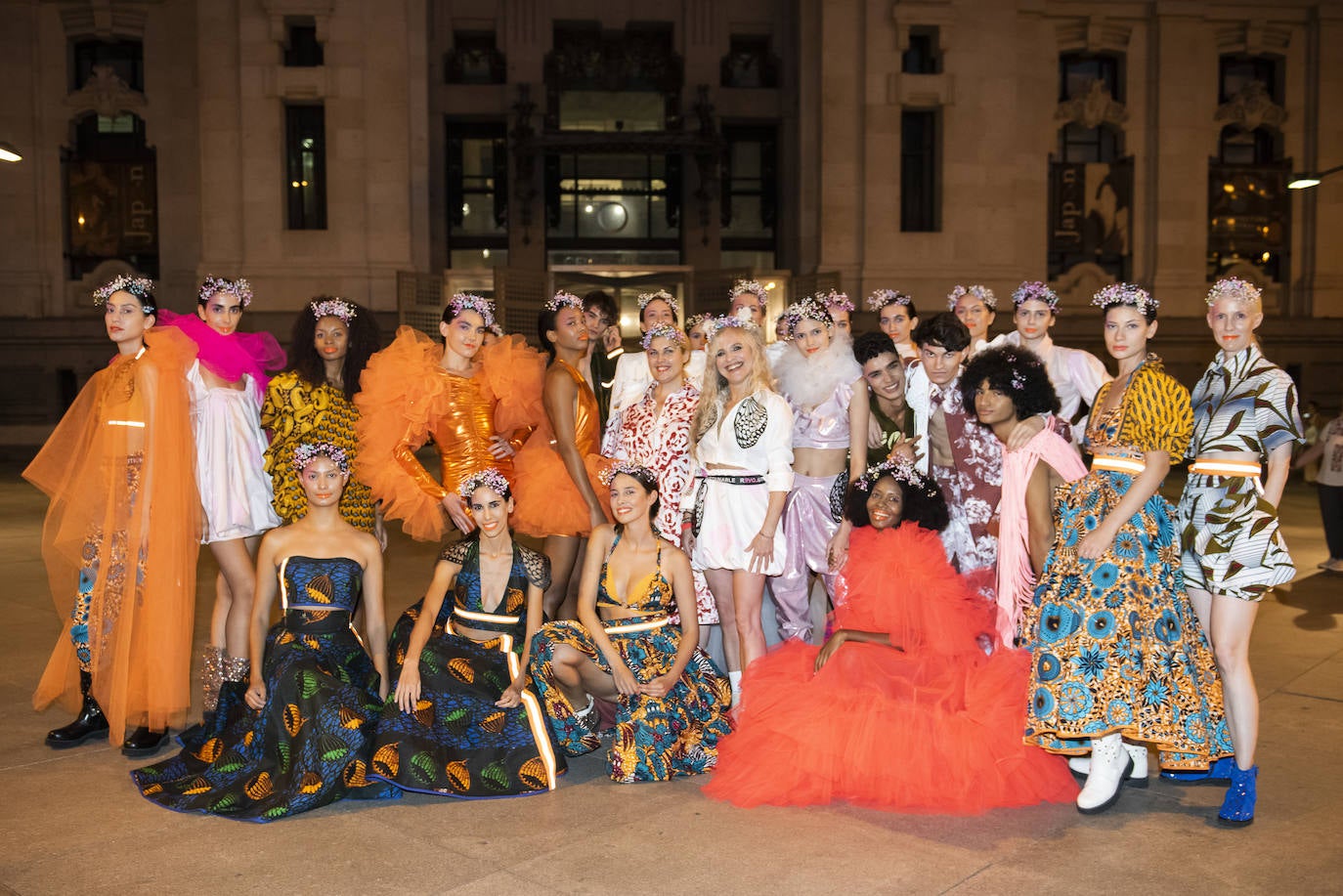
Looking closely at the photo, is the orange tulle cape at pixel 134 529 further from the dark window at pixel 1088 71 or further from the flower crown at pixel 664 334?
the dark window at pixel 1088 71

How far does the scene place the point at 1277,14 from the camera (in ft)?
71.8

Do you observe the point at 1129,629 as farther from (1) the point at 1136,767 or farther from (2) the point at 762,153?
(2) the point at 762,153

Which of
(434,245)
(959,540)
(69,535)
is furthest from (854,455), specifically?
(434,245)

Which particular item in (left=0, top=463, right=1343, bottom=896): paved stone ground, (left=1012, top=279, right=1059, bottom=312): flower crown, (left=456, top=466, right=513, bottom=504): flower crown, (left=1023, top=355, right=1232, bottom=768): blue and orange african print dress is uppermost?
(left=1012, top=279, right=1059, bottom=312): flower crown

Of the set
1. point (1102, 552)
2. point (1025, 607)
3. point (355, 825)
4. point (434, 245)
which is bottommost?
point (355, 825)

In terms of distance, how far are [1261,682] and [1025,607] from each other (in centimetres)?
234

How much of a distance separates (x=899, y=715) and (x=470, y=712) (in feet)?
5.82

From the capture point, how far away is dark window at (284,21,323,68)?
1973 cm

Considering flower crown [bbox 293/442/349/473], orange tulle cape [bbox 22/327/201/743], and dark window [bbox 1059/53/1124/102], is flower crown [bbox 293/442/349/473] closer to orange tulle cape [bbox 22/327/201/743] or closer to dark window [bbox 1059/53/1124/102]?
orange tulle cape [bbox 22/327/201/743]

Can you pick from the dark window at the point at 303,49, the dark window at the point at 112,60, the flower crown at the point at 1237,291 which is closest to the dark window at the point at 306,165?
the dark window at the point at 303,49

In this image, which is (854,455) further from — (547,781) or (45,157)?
(45,157)

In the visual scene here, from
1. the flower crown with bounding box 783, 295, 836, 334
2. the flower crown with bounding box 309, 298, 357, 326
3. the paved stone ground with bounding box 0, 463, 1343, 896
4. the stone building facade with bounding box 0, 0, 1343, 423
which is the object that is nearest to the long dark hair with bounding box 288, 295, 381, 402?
the flower crown with bounding box 309, 298, 357, 326

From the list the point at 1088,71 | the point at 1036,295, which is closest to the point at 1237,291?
the point at 1036,295

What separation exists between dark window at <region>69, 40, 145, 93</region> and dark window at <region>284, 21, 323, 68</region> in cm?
430
